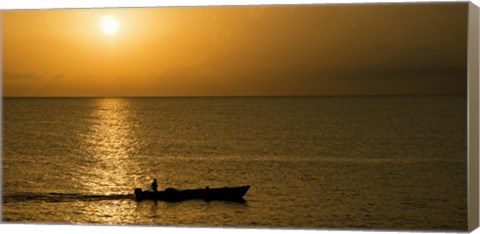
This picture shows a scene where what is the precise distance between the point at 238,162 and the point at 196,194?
0.49 metres

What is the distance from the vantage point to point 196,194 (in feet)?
35.2

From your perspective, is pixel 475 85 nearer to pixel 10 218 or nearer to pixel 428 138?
pixel 428 138

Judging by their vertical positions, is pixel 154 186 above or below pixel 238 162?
below

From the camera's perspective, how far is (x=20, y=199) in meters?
11.0

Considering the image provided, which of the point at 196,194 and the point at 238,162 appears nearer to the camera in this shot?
the point at 238,162

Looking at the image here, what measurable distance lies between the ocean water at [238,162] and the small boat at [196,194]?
6 centimetres

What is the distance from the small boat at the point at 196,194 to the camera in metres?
10.4

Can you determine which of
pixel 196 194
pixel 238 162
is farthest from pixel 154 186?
pixel 238 162

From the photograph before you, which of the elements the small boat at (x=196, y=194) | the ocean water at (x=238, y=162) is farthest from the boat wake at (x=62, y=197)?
the small boat at (x=196, y=194)

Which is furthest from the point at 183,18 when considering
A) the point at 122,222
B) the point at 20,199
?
the point at 20,199

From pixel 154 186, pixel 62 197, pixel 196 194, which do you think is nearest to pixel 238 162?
pixel 196 194

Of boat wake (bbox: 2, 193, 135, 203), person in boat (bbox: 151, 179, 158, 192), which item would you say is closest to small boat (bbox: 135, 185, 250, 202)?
person in boat (bbox: 151, 179, 158, 192)

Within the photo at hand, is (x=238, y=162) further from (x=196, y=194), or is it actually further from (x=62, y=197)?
(x=62, y=197)

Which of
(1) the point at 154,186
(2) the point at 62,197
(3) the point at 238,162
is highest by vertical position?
(3) the point at 238,162
